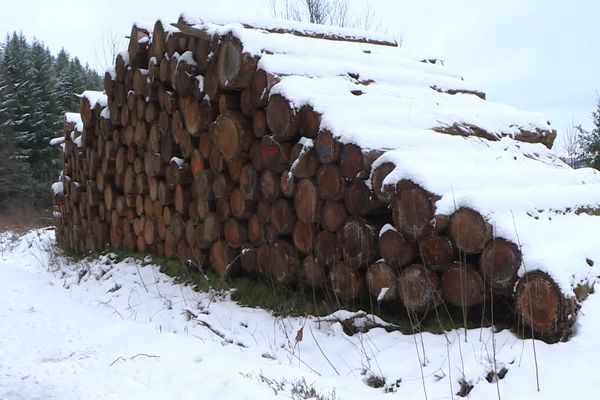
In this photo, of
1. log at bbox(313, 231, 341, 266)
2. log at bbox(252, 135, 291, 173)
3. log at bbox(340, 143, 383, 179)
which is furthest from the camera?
log at bbox(252, 135, 291, 173)

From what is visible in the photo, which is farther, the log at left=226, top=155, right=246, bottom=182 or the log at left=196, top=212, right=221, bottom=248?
the log at left=196, top=212, right=221, bottom=248

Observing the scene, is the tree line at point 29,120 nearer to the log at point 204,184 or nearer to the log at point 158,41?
the log at point 158,41

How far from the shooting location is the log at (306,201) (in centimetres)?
448

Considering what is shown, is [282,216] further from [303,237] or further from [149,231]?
[149,231]

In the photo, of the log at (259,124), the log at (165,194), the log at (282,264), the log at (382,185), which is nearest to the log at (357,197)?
the log at (382,185)

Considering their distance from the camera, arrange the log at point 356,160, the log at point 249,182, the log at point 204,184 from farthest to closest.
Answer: the log at point 204,184, the log at point 249,182, the log at point 356,160

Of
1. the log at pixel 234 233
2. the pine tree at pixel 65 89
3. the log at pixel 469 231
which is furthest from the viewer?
the pine tree at pixel 65 89

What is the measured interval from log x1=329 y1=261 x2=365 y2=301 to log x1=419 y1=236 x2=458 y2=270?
2.13 ft

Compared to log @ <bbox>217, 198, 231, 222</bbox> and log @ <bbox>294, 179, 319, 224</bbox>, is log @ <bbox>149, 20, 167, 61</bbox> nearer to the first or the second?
log @ <bbox>217, 198, 231, 222</bbox>

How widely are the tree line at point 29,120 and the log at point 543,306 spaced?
119 feet

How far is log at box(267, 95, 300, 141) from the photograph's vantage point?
15.1ft

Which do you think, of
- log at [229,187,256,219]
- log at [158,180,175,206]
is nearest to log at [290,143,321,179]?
log at [229,187,256,219]

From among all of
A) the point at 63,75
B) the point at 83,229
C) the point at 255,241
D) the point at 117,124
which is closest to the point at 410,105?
the point at 255,241

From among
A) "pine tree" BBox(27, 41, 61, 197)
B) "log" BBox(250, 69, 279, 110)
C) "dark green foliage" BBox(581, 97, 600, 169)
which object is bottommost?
"pine tree" BBox(27, 41, 61, 197)
